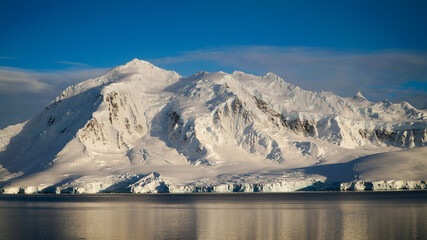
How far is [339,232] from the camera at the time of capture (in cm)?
5528

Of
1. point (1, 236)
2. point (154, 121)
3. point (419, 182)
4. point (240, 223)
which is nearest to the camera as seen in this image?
point (1, 236)

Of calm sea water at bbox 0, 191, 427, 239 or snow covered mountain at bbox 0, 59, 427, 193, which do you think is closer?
calm sea water at bbox 0, 191, 427, 239

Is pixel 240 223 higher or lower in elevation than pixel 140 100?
lower

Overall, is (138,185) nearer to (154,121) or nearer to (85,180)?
(85,180)

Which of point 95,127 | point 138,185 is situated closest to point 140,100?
point 95,127

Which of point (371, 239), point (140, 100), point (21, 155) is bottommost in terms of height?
point (371, 239)

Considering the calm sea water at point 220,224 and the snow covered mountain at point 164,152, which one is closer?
the calm sea water at point 220,224

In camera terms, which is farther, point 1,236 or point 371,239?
point 1,236

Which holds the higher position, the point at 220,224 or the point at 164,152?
the point at 164,152

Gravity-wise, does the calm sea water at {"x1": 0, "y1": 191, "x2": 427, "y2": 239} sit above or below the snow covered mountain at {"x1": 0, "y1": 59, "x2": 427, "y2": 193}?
below

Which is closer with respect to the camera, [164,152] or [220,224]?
[220,224]

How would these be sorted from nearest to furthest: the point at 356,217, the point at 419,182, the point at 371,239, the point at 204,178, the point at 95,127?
the point at 371,239 → the point at 356,217 → the point at 419,182 → the point at 204,178 → the point at 95,127

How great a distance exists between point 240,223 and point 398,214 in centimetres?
2307

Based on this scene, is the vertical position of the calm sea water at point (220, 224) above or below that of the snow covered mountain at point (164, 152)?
below
